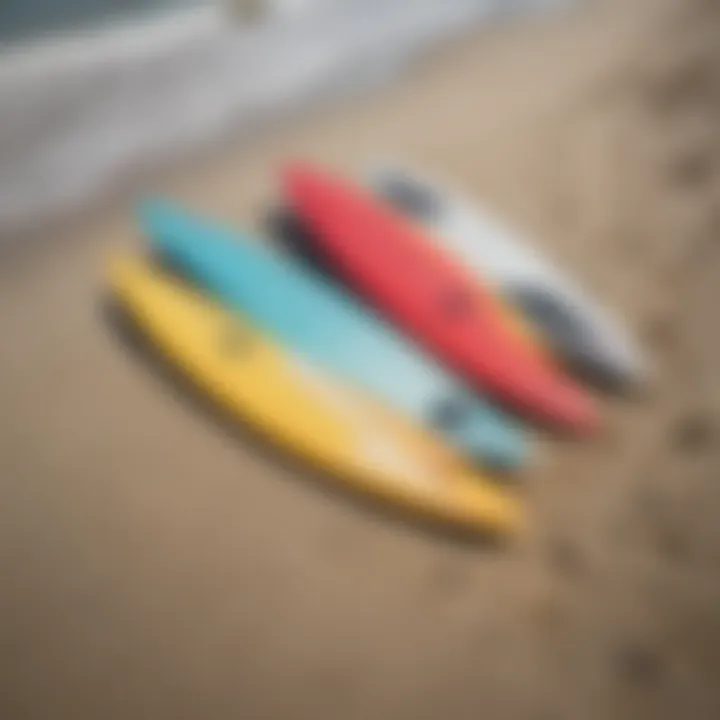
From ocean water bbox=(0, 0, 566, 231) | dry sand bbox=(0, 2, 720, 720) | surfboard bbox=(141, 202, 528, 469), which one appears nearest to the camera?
dry sand bbox=(0, 2, 720, 720)

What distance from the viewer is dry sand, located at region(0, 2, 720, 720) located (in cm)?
47

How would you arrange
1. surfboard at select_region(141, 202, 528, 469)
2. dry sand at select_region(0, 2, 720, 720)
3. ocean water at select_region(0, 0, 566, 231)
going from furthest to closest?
ocean water at select_region(0, 0, 566, 231), surfboard at select_region(141, 202, 528, 469), dry sand at select_region(0, 2, 720, 720)

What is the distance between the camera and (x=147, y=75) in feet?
2.41

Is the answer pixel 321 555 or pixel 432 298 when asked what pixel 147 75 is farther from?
pixel 321 555

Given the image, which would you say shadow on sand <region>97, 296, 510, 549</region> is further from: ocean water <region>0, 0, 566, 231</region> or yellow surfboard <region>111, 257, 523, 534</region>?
ocean water <region>0, 0, 566, 231</region>

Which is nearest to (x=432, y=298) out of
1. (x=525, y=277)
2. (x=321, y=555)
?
(x=525, y=277)

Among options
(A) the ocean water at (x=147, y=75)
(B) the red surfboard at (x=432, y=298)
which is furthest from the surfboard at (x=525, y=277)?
(A) the ocean water at (x=147, y=75)

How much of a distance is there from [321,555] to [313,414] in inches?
3.0

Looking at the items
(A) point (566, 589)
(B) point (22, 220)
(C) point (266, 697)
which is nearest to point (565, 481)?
(A) point (566, 589)

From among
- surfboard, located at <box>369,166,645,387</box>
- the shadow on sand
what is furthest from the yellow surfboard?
surfboard, located at <box>369,166,645,387</box>

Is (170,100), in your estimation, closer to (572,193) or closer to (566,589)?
(572,193)

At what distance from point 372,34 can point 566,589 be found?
498 mm

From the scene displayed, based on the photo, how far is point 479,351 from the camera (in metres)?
0.61

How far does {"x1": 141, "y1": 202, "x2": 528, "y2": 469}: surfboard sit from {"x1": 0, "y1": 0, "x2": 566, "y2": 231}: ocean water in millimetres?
86
